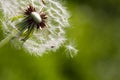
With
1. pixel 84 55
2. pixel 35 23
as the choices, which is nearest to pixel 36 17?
pixel 35 23

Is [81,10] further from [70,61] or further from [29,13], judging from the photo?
[29,13]

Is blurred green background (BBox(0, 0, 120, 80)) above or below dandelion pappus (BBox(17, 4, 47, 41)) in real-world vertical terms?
above

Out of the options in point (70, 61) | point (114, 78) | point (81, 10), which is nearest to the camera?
point (70, 61)

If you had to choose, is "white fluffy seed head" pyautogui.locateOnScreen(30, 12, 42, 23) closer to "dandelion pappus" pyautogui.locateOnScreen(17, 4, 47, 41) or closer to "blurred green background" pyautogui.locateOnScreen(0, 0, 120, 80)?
"dandelion pappus" pyautogui.locateOnScreen(17, 4, 47, 41)

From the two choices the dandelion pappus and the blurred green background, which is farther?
the blurred green background

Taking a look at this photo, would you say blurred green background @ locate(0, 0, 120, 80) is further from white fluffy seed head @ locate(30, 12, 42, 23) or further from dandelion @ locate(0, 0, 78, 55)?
white fluffy seed head @ locate(30, 12, 42, 23)

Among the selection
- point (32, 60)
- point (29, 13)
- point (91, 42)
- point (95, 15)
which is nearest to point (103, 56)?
point (91, 42)

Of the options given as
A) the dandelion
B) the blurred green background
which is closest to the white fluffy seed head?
the dandelion
